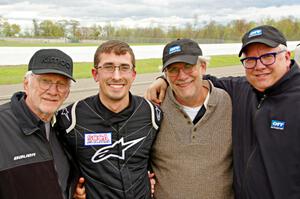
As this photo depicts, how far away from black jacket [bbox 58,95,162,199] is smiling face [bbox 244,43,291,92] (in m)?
1.11

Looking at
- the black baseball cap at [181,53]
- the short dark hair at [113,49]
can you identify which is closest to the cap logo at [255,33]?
the black baseball cap at [181,53]

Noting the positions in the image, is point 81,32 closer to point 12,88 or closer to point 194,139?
point 12,88

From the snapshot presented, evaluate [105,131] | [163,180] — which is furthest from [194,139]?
[105,131]

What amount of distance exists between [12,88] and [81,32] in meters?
86.4

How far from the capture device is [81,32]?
9562 centimetres

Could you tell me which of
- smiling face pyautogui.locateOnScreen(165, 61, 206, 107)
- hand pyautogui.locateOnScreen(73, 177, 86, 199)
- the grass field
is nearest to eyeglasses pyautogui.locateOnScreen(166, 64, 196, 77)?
smiling face pyautogui.locateOnScreen(165, 61, 206, 107)

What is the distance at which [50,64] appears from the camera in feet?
8.70

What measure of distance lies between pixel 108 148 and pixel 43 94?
0.73 meters

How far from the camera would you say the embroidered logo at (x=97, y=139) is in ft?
9.48

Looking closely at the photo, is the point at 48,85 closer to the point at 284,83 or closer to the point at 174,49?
the point at 174,49

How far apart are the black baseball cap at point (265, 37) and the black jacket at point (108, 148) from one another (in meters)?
1.20

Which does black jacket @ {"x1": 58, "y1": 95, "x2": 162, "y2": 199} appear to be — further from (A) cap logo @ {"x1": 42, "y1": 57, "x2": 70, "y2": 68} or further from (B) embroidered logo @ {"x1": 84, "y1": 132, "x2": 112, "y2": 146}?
(A) cap logo @ {"x1": 42, "y1": 57, "x2": 70, "y2": 68}

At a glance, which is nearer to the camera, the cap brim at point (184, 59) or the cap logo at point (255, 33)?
the cap logo at point (255, 33)

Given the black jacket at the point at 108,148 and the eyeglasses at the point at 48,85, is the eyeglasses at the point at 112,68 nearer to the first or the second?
the black jacket at the point at 108,148
